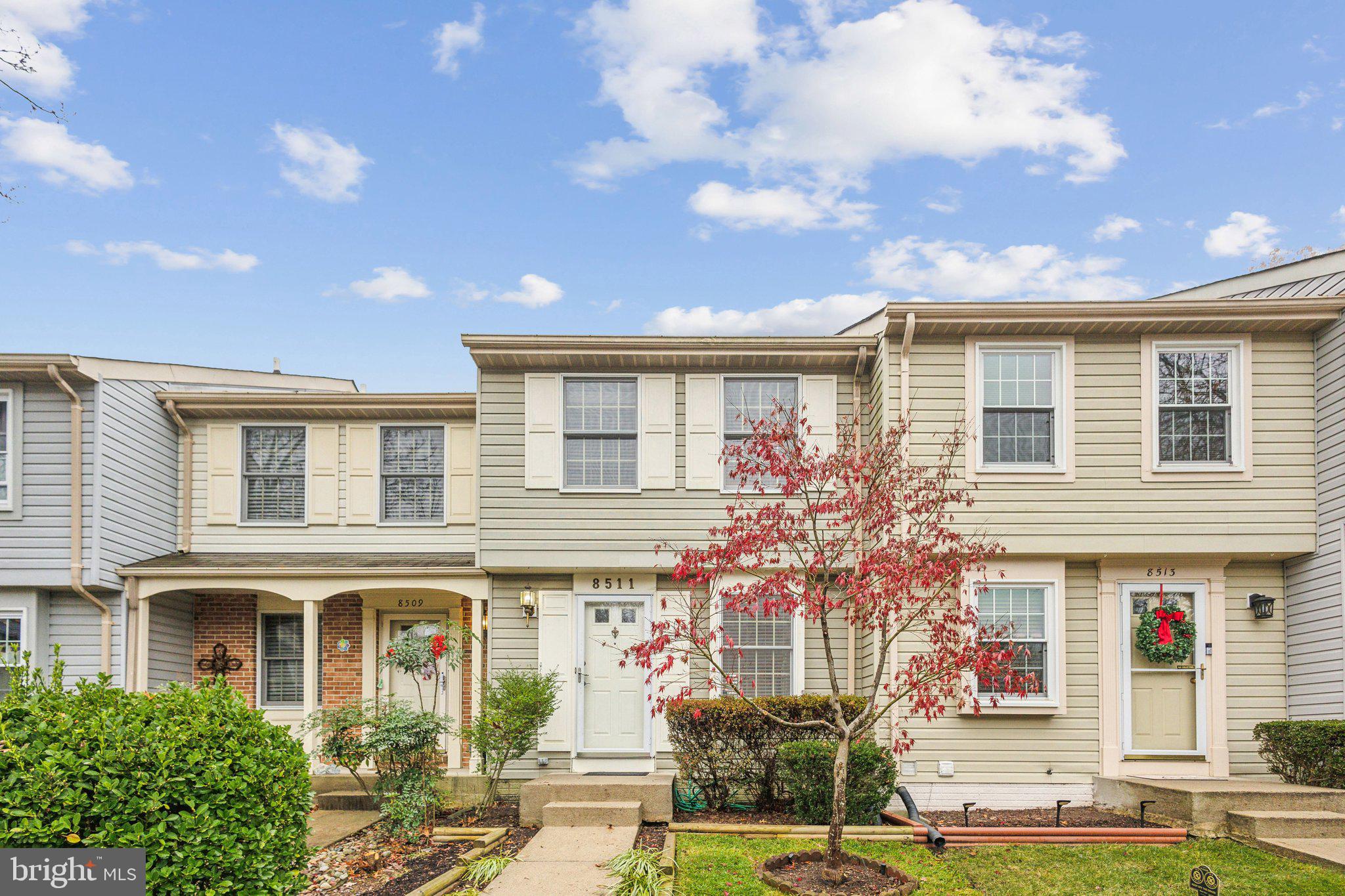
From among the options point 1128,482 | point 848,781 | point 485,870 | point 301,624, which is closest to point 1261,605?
point 1128,482

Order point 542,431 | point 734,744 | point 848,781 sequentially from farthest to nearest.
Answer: point 542,431, point 734,744, point 848,781

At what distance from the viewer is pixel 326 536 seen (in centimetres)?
1283

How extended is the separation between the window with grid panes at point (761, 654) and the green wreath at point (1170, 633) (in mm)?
3950

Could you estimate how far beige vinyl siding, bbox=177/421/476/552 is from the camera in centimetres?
1276

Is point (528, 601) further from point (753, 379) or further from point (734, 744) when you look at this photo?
point (753, 379)

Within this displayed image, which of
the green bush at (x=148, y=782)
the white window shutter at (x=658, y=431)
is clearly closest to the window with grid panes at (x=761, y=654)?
the white window shutter at (x=658, y=431)

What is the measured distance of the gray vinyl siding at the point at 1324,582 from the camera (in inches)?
387

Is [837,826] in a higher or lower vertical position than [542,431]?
lower

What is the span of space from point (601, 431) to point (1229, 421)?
7.23m

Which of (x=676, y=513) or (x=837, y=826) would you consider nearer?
(x=837, y=826)

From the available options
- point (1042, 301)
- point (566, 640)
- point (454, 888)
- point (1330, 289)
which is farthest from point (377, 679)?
point (1330, 289)

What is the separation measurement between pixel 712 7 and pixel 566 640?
828 centimetres

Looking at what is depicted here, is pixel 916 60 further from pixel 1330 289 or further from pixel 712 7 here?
pixel 1330 289

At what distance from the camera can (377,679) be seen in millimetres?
12734
